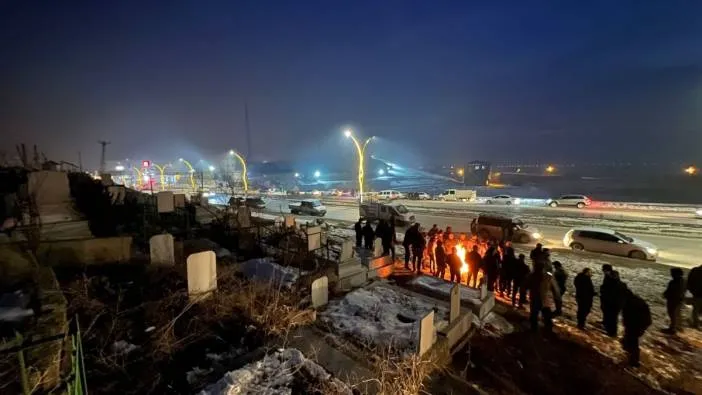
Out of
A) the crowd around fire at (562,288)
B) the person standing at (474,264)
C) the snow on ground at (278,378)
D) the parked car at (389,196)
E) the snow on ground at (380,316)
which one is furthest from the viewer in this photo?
the parked car at (389,196)

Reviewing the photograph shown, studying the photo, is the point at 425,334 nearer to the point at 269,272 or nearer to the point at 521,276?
the point at 269,272

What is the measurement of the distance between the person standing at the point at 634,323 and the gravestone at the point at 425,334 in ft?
13.8

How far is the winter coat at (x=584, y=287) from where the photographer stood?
26.6 ft

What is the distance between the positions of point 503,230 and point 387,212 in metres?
8.48

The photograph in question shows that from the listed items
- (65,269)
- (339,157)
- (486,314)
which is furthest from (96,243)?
(339,157)

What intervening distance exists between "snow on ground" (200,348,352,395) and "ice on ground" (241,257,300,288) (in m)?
3.32

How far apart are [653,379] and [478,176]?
98983 mm

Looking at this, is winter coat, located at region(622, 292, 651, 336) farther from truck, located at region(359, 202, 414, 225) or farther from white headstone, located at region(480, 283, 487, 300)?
truck, located at region(359, 202, 414, 225)

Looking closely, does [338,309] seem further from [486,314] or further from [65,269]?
[65,269]

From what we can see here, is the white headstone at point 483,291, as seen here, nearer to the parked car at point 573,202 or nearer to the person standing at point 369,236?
the person standing at point 369,236

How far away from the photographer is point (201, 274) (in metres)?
7.19

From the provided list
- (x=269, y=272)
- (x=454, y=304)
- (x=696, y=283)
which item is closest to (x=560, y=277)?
(x=696, y=283)

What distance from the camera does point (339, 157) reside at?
6722 inches

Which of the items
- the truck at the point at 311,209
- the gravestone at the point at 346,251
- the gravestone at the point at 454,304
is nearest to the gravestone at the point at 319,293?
the gravestone at the point at 346,251
